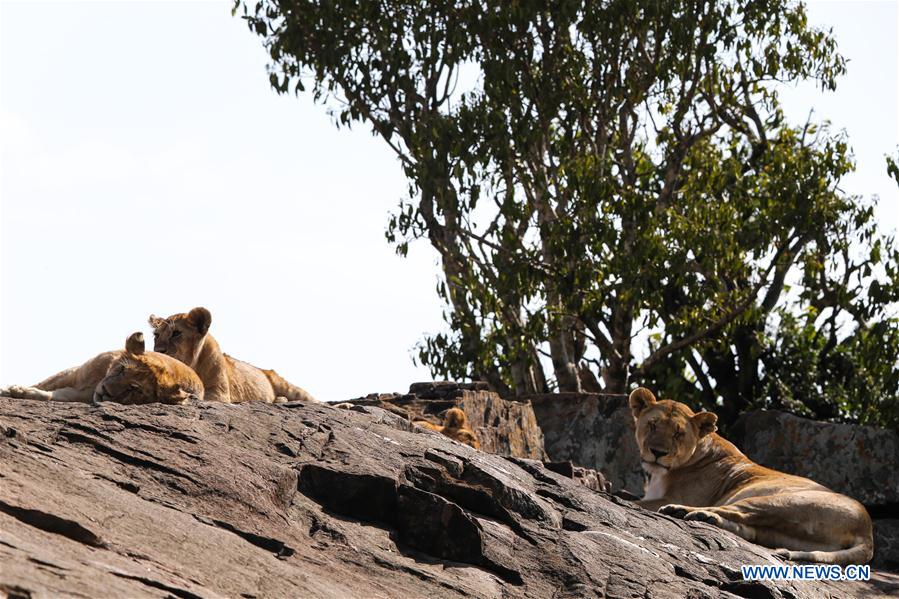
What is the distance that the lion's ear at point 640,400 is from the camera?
13.0 meters

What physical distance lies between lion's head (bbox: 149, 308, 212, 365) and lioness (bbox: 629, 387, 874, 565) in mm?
4377

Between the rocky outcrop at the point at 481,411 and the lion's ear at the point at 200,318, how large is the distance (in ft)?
8.80

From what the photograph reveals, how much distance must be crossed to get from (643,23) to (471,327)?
585 centimetres

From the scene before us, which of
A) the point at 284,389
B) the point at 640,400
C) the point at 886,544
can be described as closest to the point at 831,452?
the point at 886,544

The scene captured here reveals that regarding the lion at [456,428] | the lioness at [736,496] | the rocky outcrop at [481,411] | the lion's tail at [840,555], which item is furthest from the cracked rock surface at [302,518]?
the rocky outcrop at [481,411]

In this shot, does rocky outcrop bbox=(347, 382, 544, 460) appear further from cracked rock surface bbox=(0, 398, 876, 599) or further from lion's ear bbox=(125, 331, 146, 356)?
lion's ear bbox=(125, 331, 146, 356)

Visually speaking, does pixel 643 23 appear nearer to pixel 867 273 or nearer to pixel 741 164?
pixel 741 164

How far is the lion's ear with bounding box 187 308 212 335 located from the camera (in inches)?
409

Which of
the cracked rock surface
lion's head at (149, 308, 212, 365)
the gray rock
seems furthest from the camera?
the gray rock

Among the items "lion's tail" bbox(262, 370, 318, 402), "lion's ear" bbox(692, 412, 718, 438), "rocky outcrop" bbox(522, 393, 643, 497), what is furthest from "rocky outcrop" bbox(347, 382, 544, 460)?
"rocky outcrop" bbox(522, 393, 643, 497)

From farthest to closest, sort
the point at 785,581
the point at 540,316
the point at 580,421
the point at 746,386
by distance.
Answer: the point at 746,386 → the point at 540,316 → the point at 580,421 → the point at 785,581

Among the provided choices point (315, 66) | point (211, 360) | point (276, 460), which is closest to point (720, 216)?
point (315, 66)

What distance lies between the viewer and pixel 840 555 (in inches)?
443

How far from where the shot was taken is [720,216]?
67.4 ft
